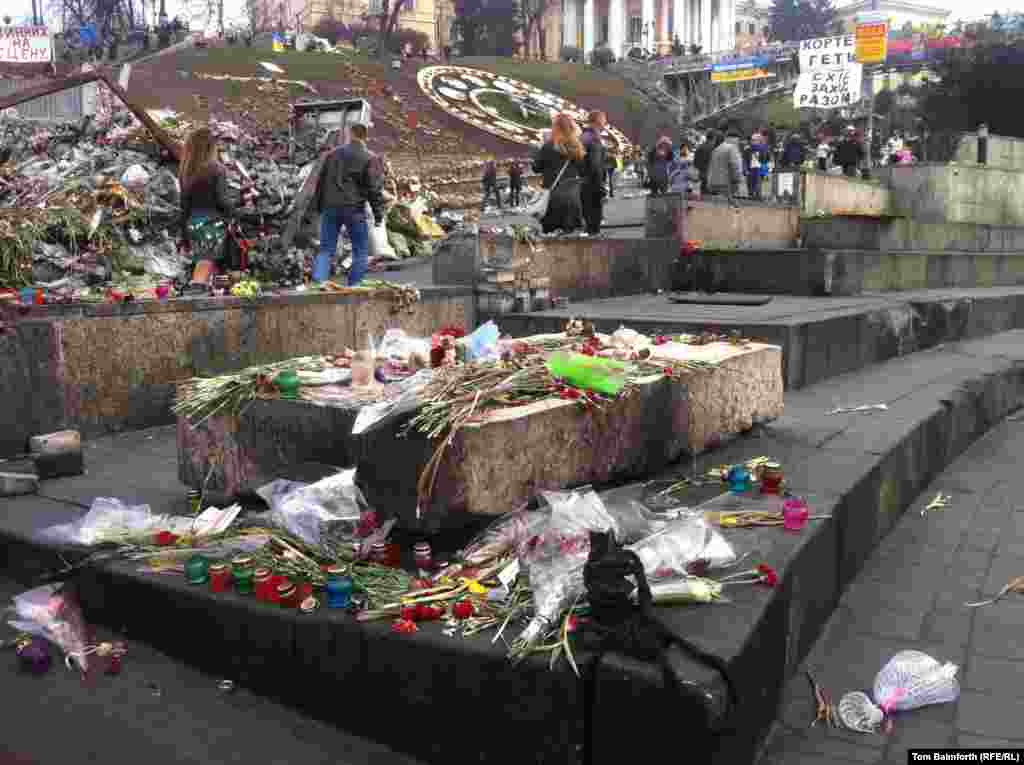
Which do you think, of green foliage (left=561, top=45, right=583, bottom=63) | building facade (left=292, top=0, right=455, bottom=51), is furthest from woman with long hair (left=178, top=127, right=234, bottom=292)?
building facade (left=292, top=0, right=455, bottom=51)

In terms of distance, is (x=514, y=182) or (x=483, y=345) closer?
(x=483, y=345)

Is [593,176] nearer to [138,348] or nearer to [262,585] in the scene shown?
[138,348]

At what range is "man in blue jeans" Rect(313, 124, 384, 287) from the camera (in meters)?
8.53

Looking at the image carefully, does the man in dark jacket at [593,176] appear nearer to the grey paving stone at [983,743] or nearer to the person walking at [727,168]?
the person walking at [727,168]

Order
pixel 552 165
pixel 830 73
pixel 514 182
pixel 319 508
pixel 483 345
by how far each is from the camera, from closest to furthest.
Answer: pixel 319 508, pixel 483 345, pixel 552 165, pixel 830 73, pixel 514 182

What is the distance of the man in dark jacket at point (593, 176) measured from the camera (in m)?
10.9

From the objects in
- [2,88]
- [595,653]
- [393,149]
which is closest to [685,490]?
[595,653]

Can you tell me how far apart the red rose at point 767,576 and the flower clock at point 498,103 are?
40927mm

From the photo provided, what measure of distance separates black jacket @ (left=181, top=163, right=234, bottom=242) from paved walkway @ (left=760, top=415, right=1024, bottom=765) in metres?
5.65

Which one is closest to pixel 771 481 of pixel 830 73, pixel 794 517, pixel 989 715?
pixel 794 517

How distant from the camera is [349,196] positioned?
8586 mm

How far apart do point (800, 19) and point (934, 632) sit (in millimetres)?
114026

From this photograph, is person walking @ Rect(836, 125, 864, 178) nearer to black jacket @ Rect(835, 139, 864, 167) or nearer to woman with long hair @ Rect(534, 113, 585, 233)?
black jacket @ Rect(835, 139, 864, 167)

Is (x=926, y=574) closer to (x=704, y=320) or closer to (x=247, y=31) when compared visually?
(x=704, y=320)
